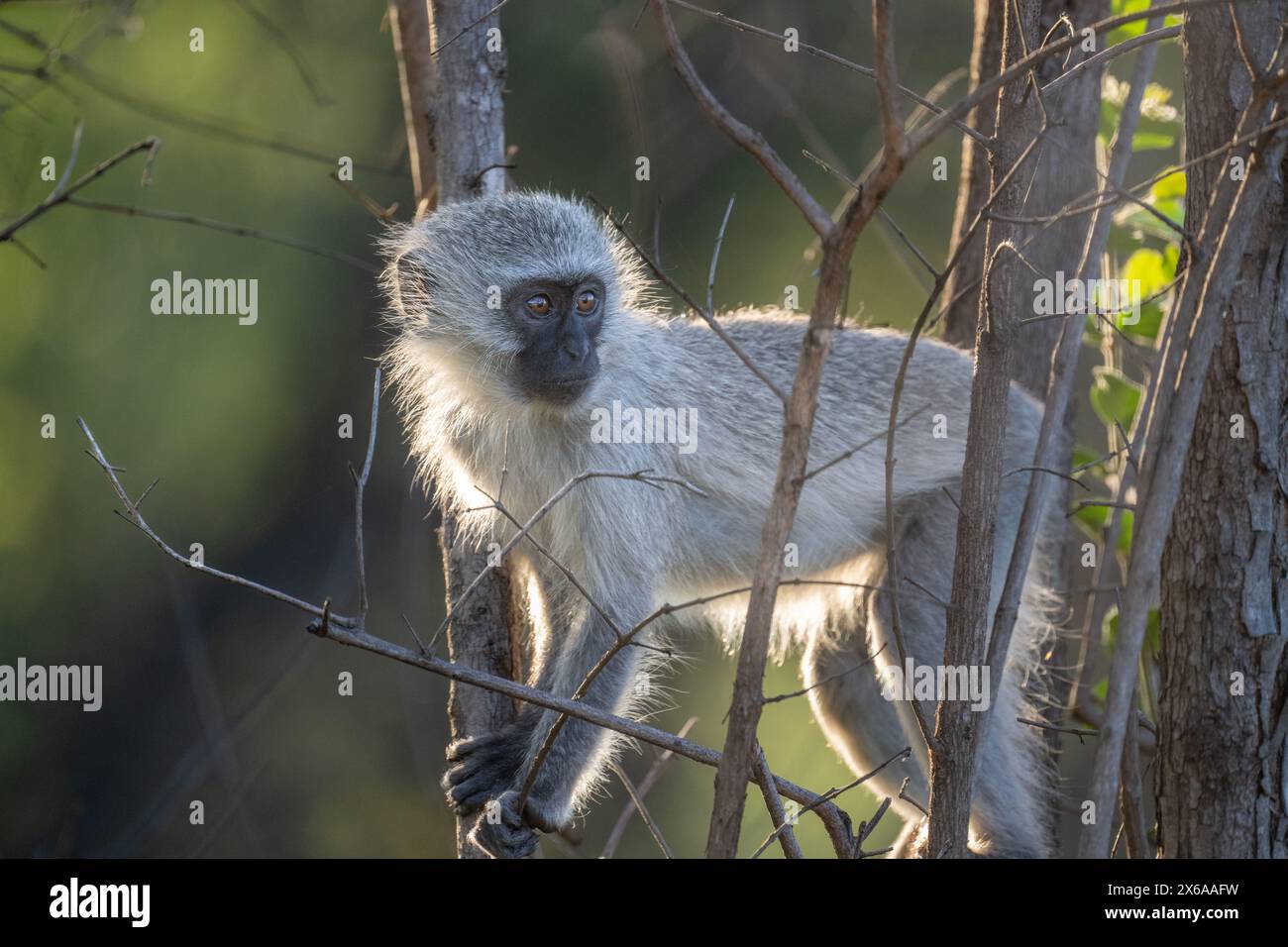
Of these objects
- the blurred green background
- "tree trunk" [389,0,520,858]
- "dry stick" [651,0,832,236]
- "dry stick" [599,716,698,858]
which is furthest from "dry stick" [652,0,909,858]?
the blurred green background

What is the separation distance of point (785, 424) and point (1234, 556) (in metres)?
1.40

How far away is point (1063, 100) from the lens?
430 centimetres

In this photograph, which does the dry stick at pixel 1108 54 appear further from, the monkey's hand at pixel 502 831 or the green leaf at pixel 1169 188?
the monkey's hand at pixel 502 831

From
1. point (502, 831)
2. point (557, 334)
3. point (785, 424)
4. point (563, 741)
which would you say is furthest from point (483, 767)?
point (785, 424)

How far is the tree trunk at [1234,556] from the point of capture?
2.85 meters

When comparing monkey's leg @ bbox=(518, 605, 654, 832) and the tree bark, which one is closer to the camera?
the tree bark

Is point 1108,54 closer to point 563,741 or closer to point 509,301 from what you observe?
point 509,301

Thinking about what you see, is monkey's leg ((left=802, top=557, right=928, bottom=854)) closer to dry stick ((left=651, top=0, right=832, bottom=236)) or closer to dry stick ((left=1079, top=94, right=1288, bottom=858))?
dry stick ((left=1079, top=94, right=1288, bottom=858))

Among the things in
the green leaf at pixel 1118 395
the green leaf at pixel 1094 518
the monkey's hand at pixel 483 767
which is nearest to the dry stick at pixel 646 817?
the monkey's hand at pixel 483 767

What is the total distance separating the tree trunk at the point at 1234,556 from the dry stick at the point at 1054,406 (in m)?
0.14

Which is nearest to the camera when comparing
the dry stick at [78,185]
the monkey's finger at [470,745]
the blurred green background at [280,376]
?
the dry stick at [78,185]

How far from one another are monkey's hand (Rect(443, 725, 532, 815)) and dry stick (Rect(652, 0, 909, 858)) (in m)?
1.73

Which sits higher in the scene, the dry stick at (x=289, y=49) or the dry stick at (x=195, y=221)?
the dry stick at (x=289, y=49)

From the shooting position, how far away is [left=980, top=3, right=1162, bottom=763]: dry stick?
2648 millimetres
